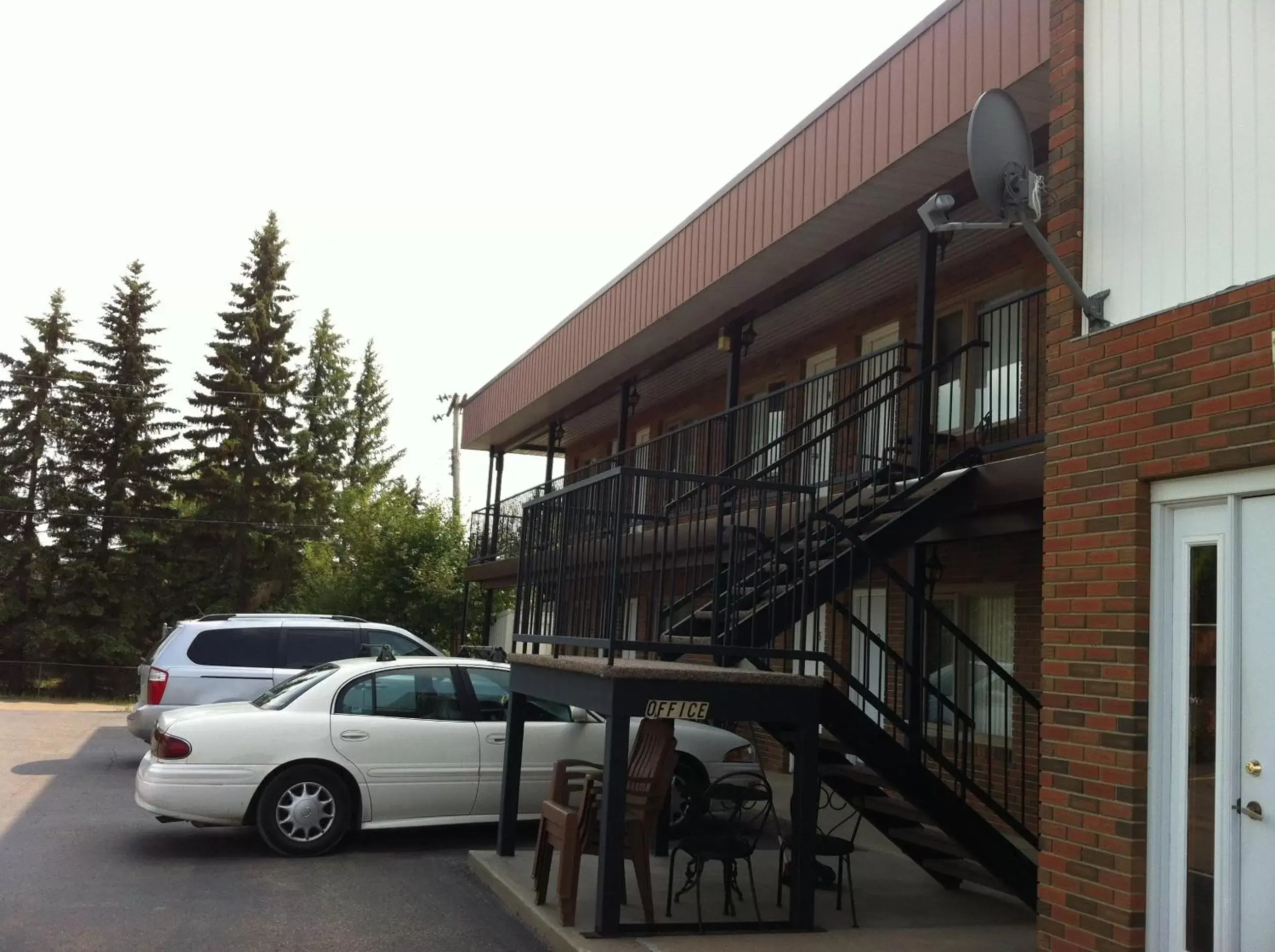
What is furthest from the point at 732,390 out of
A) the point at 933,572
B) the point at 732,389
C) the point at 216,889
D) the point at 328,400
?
the point at 328,400

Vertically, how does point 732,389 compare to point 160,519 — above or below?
above

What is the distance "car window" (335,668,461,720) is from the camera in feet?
29.9

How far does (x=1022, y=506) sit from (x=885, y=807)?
7.45 ft

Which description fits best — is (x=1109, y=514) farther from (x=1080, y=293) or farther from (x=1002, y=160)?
(x=1002, y=160)

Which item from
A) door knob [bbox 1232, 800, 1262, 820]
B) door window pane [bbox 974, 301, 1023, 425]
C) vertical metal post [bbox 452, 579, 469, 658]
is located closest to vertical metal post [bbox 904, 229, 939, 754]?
door window pane [bbox 974, 301, 1023, 425]

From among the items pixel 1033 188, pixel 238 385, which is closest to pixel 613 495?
pixel 1033 188

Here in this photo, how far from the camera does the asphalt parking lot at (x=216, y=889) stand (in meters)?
6.53

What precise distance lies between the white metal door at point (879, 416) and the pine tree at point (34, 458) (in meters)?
28.4

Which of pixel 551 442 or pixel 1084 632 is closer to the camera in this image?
pixel 1084 632

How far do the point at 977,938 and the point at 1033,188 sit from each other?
13.4 feet

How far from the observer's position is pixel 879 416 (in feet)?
31.2

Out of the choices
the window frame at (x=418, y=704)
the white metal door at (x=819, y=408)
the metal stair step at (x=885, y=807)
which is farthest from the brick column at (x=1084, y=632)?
the window frame at (x=418, y=704)

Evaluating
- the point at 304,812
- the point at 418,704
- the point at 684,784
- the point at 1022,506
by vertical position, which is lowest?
the point at 304,812

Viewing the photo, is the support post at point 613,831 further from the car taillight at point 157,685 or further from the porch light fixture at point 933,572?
the car taillight at point 157,685
